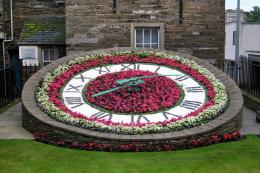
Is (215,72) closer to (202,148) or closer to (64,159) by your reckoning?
(202,148)

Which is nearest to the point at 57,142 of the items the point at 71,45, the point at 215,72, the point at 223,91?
the point at 223,91

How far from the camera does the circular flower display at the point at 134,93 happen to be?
30.1 ft

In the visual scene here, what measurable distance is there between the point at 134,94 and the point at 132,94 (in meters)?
0.05

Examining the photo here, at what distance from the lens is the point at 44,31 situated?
16672 millimetres

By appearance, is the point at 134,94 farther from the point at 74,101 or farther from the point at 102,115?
the point at 74,101

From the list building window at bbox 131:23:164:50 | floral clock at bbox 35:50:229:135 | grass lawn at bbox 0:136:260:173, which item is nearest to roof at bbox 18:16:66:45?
building window at bbox 131:23:164:50

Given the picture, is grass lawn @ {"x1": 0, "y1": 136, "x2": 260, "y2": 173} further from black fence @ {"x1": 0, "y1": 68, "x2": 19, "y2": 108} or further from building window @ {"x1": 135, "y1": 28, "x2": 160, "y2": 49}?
building window @ {"x1": 135, "y1": 28, "x2": 160, "y2": 49}

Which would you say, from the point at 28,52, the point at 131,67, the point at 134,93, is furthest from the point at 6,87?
the point at 134,93

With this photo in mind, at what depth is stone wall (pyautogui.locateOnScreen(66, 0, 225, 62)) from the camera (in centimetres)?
1433

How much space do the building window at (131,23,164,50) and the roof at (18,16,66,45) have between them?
3.12 metres

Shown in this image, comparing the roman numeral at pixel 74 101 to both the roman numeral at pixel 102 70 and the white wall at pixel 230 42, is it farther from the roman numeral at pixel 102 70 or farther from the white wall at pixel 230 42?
the white wall at pixel 230 42

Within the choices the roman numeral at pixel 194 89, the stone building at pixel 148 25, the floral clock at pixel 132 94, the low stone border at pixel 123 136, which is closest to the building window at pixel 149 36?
the stone building at pixel 148 25

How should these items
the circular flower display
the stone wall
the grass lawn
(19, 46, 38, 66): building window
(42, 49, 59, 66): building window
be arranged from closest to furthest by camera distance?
the grass lawn < the circular flower display < the stone wall < (19, 46, 38, 66): building window < (42, 49, 59, 66): building window

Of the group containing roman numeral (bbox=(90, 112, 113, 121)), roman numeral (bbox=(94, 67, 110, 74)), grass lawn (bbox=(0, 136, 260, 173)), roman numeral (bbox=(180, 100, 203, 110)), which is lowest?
grass lawn (bbox=(0, 136, 260, 173))
